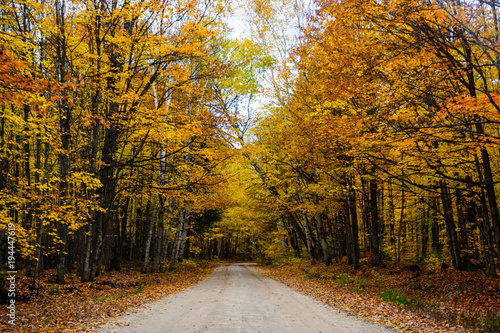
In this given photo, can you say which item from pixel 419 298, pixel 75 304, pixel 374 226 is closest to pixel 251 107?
pixel 374 226

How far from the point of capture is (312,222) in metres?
27.2

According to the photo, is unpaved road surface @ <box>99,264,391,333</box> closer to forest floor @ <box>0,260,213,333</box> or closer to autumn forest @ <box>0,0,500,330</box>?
forest floor @ <box>0,260,213,333</box>

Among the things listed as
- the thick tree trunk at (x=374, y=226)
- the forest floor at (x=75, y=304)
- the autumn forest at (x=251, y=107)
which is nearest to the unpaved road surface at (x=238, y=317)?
the forest floor at (x=75, y=304)

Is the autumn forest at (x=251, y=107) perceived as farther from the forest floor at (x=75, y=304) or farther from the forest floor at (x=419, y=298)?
the forest floor at (x=419, y=298)

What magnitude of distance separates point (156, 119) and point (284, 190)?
13.4m

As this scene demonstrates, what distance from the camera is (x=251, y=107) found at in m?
22.9

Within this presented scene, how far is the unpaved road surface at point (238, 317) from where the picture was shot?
6258mm

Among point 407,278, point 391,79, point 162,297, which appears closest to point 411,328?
point 407,278

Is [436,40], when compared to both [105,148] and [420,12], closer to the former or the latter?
[420,12]

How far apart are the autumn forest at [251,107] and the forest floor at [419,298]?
1.63 meters

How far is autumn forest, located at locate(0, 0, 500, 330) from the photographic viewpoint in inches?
314

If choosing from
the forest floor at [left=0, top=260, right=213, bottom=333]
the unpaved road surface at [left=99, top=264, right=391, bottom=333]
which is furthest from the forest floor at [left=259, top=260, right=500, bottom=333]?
the forest floor at [left=0, top=260, right=213, bottom=333]

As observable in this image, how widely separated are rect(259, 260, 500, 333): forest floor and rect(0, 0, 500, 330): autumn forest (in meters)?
1.63

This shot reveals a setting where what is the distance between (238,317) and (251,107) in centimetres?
1758
